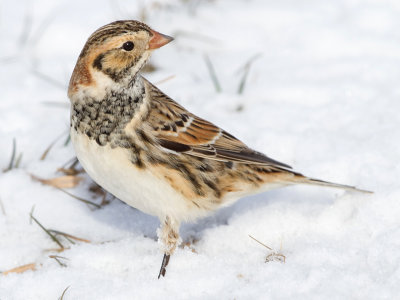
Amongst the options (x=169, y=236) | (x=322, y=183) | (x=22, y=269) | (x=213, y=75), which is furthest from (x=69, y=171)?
(x=322, y=183)

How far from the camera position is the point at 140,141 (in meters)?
4.65

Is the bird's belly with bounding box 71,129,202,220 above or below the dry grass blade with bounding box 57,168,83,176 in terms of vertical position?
above

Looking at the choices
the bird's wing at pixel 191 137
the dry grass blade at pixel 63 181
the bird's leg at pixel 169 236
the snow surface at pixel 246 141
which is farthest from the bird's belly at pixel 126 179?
the dry grass blade at pixel 63 181

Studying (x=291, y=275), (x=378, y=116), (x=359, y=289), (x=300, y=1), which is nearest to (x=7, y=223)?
(x=291, y=275)

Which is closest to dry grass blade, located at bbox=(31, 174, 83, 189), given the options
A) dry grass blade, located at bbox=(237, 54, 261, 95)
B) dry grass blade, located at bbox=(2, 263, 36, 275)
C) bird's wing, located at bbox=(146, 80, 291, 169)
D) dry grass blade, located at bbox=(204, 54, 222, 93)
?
dry grass blade, located at bbox=(2, 263, 36, 275)

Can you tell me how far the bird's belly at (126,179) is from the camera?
180 inches

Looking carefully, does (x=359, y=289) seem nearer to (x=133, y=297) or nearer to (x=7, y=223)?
(x=133, y=297)

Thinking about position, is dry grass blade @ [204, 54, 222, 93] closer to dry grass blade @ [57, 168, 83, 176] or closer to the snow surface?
the snow surface

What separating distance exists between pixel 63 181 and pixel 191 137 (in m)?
1.50

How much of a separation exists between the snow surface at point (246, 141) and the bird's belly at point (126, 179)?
0.44 meters

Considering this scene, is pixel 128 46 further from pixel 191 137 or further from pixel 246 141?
pixel 246 141

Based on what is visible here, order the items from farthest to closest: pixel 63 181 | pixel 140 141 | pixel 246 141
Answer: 1. pixel 246 141
2. pixel 63 181
3. pixel 140 141

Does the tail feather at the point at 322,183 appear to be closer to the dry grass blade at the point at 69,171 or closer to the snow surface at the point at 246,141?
the snow surface at the point at 246,141

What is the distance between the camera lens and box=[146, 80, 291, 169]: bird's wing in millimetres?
4820
